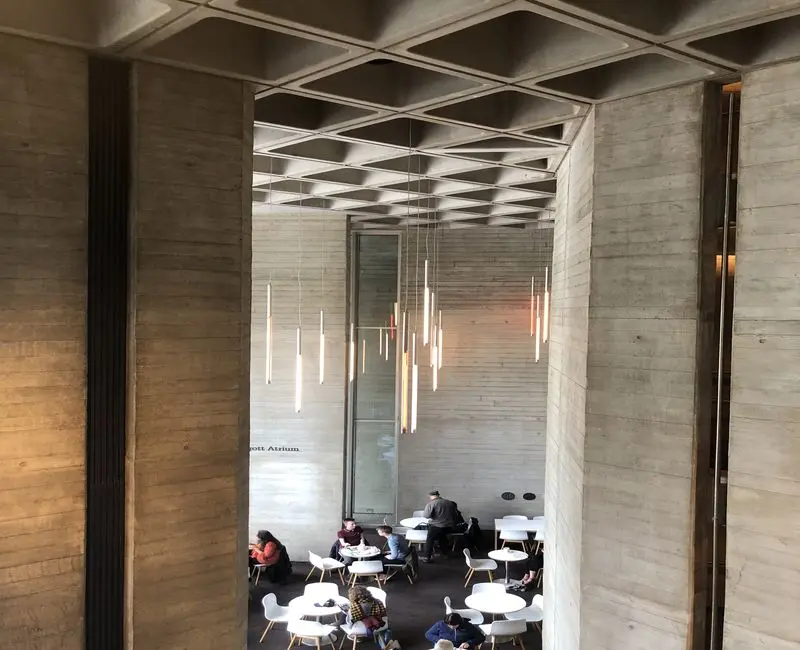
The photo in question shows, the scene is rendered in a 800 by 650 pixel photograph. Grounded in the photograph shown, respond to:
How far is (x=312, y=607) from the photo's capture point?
9.21 m

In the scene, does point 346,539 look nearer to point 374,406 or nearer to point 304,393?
point 304,393

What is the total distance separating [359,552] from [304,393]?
9.68 feet

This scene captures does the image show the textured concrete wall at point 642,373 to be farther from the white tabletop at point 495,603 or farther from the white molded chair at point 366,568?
the white molded chair at point 366,568

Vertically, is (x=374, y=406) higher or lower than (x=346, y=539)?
higher

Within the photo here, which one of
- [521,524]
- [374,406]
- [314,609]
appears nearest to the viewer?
[314,609]

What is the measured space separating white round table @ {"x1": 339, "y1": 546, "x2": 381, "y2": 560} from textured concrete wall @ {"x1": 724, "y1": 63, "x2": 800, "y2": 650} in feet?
22.7

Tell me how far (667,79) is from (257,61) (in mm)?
3019

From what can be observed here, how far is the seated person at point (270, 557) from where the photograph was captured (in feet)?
36.5

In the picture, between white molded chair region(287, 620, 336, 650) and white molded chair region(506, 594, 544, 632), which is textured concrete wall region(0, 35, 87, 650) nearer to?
white molded chair region(287, 620, 336, 650)

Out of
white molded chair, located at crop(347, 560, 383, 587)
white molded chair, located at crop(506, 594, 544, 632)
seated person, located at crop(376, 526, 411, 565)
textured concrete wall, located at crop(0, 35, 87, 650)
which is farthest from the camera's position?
seated person, located at crop(376, 526, 411, 565)

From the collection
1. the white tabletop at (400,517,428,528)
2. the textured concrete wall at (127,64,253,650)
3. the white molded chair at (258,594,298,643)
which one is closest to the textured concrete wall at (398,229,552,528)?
the white tabletop at (400,517,428,528)

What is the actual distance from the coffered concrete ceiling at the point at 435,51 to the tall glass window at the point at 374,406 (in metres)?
6.70

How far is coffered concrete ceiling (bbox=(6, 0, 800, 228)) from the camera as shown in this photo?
162 inches

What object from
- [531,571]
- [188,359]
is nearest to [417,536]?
[531,571]
